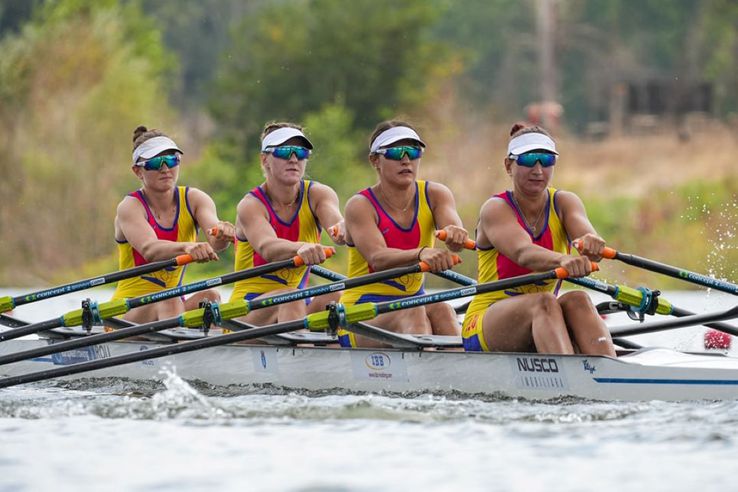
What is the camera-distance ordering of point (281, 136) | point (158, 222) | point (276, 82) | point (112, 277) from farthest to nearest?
point (276, 82) < point (158, 222) < point (112, 277) < point (281, 136)

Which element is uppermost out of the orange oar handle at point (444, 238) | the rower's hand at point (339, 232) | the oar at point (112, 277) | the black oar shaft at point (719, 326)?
the oar at point (112, 277)

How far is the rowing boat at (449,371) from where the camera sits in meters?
7.71

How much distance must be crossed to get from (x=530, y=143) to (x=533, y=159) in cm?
12

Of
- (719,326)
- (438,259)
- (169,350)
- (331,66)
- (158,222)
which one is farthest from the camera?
(331,66)

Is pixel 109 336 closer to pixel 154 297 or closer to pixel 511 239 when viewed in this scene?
pixel 154 297

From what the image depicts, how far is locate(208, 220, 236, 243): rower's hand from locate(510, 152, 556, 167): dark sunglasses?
2477 millimetres

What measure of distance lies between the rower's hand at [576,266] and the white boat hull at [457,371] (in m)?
0.47

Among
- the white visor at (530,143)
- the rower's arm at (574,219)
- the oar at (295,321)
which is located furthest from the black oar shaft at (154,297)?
the rower's arm at (574,219)

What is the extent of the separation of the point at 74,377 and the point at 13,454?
3.05 meters

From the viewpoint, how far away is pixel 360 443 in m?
7.29

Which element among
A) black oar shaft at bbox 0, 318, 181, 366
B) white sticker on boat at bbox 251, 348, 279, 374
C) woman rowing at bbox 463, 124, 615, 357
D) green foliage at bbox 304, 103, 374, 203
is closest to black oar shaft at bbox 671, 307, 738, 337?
woman rowing at bbox 463, 124, 615, 357

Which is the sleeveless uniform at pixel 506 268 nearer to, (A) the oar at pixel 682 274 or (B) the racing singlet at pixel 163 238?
A: (A) the oar at pixel 682 274

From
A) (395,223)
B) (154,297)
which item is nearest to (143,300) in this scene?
(154,297)

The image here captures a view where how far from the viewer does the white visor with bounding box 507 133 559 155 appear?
26.7 feet
